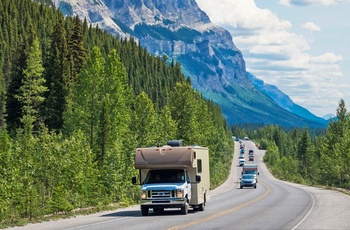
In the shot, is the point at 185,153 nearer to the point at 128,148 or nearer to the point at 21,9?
the point at 128,148

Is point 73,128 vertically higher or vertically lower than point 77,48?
lower

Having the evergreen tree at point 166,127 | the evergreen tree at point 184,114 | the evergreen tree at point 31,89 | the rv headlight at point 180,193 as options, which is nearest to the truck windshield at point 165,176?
the rv headlight at point 180,193

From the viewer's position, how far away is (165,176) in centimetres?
3064

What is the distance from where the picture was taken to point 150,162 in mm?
30047

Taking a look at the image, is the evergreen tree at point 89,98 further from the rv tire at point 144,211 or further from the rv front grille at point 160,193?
the rv front grille at point 160,193

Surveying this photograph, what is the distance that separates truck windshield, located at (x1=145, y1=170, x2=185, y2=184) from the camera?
30359mm

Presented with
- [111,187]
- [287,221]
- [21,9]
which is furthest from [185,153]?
[21,9]

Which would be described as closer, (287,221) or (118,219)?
(287,221)

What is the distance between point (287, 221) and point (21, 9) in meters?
147

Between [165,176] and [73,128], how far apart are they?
33098 mm

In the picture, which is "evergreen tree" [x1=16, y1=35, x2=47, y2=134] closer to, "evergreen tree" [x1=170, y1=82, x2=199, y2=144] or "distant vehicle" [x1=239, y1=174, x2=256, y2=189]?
"evergreen tree" [x1=170, y1=82, x2=199, y2=144]

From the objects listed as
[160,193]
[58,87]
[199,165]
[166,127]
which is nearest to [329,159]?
[166,127]

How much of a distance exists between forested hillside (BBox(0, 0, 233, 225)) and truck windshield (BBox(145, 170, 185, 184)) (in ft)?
13.0

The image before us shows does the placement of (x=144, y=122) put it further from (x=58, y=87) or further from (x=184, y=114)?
(x=184, y=114)
